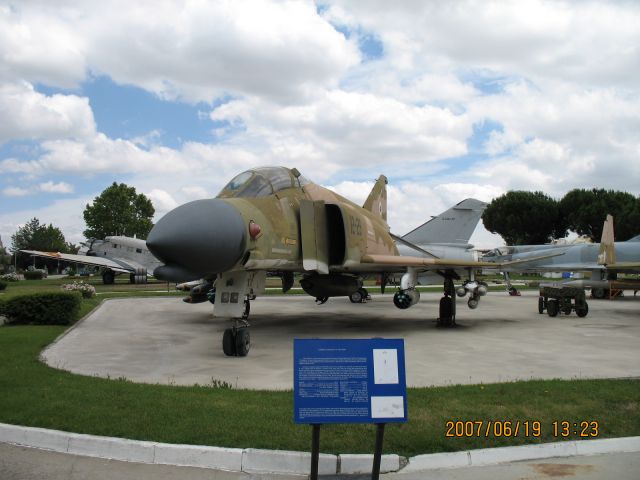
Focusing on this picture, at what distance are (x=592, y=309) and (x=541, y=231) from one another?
48714 millimetres

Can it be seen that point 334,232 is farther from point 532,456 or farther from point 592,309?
point 592,309

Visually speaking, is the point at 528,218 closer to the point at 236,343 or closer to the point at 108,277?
the point at 108,277

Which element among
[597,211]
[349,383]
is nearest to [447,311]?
[349,383]

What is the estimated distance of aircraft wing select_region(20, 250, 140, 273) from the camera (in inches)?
1494

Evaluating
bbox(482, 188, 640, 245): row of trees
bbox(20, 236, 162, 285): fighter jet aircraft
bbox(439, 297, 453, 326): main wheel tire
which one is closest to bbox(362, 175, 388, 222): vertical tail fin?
bbox(439, 297, 453, 326): main wheel tire

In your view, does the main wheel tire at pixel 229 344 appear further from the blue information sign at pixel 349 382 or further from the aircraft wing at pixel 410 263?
the blue information sign at pixel 349 382

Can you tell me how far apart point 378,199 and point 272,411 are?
43.3 ft

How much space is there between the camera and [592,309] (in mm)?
20688

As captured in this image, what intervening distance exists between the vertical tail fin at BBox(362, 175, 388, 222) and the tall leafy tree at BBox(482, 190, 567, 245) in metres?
52.7

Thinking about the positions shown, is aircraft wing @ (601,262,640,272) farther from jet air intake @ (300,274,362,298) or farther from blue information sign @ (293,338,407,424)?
blue information sign @ (293,338,407,424)

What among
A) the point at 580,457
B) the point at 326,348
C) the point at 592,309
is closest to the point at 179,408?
the point at 326,348

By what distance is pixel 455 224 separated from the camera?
62.3 feet
